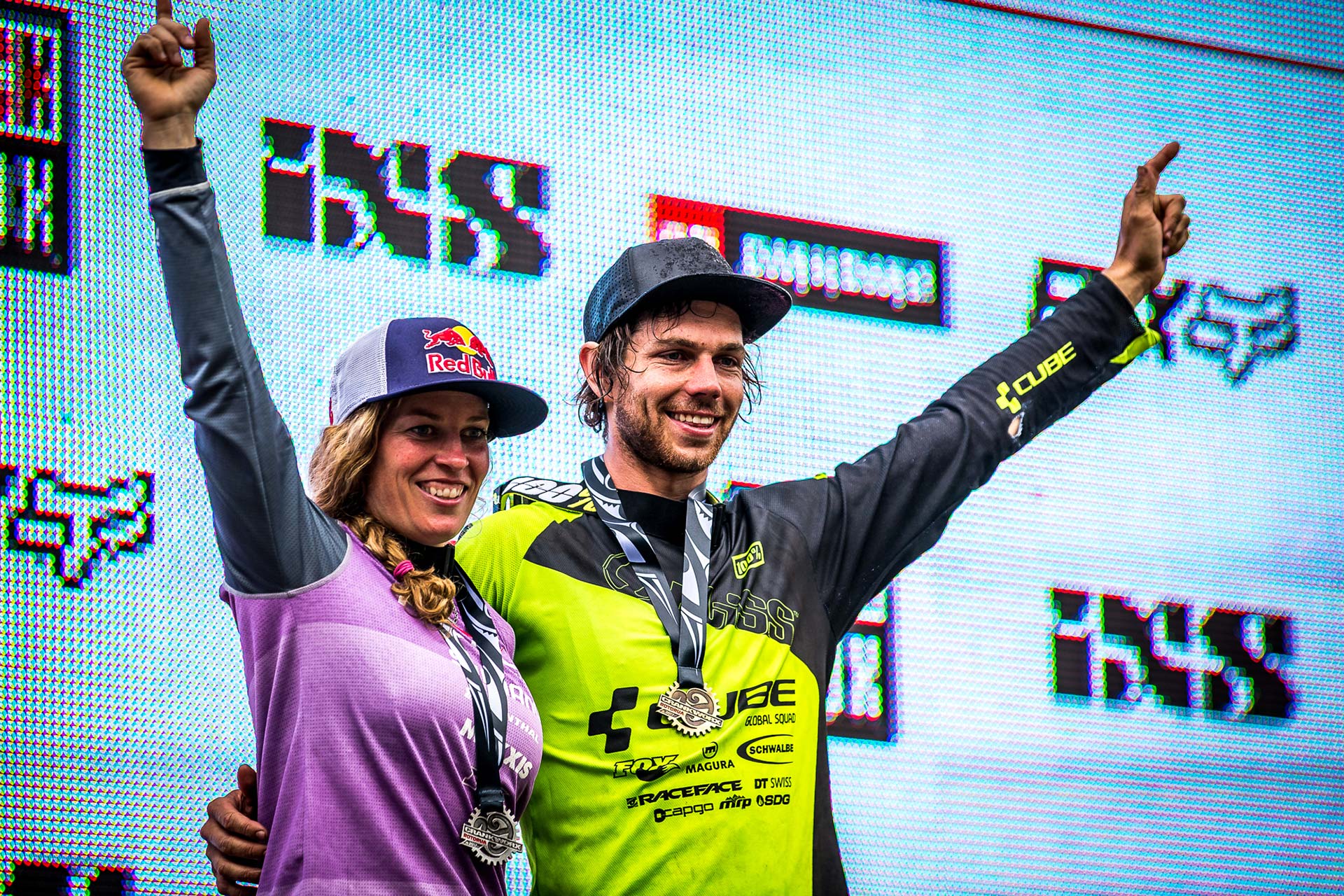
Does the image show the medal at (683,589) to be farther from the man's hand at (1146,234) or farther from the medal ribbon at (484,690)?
the man's hand at (1146,234)

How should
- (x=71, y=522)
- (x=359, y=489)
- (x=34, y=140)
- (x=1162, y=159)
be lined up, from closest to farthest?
A: 1. (x=359, y=489)
2. (x=1162, y=159)
3. (x=71, y=522)
4. (x=34, y=140)

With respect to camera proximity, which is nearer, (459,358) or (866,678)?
(459,358)

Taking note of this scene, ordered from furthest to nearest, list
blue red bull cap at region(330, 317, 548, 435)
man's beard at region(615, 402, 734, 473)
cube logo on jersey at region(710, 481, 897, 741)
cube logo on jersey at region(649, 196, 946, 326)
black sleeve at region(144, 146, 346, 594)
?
cube logo on jersey at region(649, 196, 946, 326) → cube logo on jersey at region(710, 481, 897, 741) → man's beard at region(615, 402, 734, 473) → blue red bull cap at region(330, 317, 548, 435) → black sleeve at region(144, 146, 346, 594)

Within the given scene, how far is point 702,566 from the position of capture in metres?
1.73

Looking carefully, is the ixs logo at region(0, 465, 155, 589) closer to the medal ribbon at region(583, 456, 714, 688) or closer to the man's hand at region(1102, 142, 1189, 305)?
the medal ribbon at region(583, 456, 714, 688)

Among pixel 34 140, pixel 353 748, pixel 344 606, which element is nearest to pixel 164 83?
pixel 344 606

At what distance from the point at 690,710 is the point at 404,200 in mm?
1179

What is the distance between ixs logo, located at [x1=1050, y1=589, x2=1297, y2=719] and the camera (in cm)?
263

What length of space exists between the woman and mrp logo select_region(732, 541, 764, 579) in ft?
1.15

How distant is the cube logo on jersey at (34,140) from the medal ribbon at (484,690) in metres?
1.05

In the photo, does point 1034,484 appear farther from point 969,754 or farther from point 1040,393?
point 1040,393

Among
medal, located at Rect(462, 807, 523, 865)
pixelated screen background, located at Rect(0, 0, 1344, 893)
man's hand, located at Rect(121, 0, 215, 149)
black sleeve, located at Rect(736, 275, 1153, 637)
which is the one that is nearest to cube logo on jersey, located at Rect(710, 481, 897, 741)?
pixelated screen background, located at Rect(0, 0, 1344, 893)

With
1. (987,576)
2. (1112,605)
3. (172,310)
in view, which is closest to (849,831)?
(987,576)

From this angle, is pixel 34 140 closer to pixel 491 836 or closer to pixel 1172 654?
pixel 491 836
